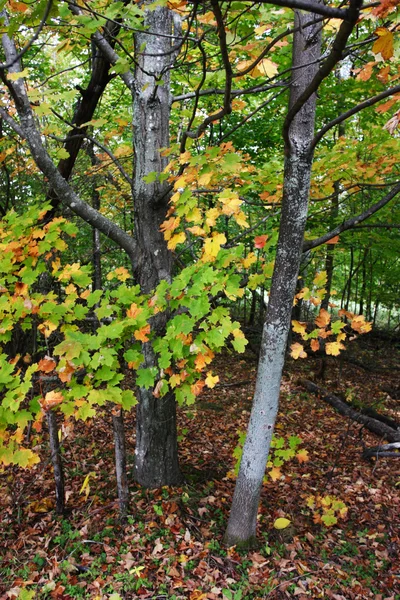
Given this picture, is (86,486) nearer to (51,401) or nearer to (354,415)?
(51,401)

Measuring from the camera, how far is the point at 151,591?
3.29 meters

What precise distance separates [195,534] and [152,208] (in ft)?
10.8

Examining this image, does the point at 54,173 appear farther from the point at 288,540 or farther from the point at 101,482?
the point at 288,540

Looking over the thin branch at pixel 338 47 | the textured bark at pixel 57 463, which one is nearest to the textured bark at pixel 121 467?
the textured bark at pixel 57 463

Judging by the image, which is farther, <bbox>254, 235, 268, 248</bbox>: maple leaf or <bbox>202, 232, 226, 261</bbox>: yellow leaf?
<bbox>254, 235, 268, 248</bbox>: maple leaf

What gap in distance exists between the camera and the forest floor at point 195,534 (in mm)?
3389

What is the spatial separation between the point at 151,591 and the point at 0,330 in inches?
97.2

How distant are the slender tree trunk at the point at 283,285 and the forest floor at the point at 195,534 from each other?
482 millimetres

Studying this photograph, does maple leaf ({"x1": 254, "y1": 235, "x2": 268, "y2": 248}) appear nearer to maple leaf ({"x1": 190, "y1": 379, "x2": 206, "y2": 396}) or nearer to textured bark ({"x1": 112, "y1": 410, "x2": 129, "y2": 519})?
maple leaf ({"x1": 190, "y1": 379, "x2": 206, "y2": 396})

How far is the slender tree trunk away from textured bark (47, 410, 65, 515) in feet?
5.76

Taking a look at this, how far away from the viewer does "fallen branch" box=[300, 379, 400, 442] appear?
22.8 feet

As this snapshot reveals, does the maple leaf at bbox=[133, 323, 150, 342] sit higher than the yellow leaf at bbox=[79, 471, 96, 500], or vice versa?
the maple leaf at bbox=[133, 323, 150, 342]

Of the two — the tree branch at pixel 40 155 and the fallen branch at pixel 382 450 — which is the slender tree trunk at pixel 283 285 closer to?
the tree branch at pixel 40 155

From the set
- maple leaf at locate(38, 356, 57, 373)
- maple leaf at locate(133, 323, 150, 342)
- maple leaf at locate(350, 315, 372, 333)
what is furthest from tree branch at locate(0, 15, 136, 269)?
maple leaf at locate(350, 315, 372, 333)
